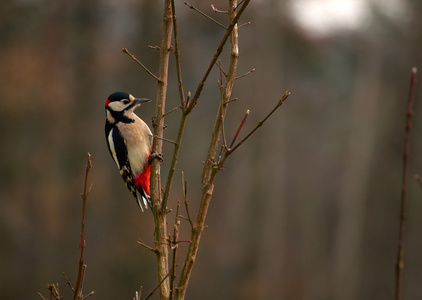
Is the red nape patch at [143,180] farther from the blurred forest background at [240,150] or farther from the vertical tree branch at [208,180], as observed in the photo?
the blurred forest background at [240,150]

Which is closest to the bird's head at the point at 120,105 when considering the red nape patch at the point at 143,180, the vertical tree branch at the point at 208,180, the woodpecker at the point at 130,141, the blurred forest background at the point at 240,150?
the woodpecker at the point at 130,141

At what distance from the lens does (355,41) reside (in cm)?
1214

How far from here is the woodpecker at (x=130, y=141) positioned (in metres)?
2.89

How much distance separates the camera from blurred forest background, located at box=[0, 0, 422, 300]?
9023mm

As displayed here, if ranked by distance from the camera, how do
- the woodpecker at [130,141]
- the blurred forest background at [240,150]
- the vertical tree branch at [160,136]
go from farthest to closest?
the blurred forest background at [240,150], the woodpecker at [130,141], the vertical tree branch at [160,136]

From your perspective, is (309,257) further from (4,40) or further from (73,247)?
(4,40)

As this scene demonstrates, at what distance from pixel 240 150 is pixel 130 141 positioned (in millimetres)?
7929

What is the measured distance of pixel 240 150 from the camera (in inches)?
427

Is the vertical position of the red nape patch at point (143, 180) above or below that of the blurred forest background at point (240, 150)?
below

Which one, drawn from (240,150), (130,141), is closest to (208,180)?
(130,141)

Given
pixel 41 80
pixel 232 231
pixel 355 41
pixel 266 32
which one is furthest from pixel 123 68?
pixel 355 41

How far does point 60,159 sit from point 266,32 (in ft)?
15.1

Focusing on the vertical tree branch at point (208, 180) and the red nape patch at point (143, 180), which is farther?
the red nape patch at point (143, 180)

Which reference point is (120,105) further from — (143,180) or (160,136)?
(160,136)
